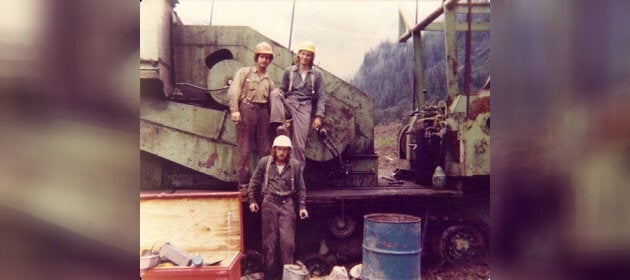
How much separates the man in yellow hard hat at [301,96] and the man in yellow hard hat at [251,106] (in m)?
0.23

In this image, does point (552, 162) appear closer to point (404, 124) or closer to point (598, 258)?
point (598, 258)

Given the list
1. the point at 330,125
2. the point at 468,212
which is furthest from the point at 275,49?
the point at 468,212

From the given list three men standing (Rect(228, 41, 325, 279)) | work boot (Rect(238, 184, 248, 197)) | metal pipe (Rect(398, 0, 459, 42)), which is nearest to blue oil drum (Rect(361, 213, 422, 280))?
three men standing (Rect(228, 41, 325, 279))

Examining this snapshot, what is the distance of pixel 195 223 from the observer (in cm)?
430

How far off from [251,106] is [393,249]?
252cm

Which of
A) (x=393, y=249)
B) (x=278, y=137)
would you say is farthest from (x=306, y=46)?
(x=393, y=249)

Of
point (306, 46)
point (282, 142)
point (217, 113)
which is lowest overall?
point (282, 142)

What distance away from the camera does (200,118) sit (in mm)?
5680

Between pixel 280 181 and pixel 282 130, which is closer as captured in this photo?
pixel 280 181

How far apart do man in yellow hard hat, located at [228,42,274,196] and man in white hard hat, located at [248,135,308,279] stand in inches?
14.2

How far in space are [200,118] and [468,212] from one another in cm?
414

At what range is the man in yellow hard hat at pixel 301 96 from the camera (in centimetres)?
538

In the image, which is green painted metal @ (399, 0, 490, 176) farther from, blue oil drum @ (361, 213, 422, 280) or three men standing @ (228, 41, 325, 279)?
three men standing @ (228, 41, 325, 279)

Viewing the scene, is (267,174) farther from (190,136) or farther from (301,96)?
(190,136)
